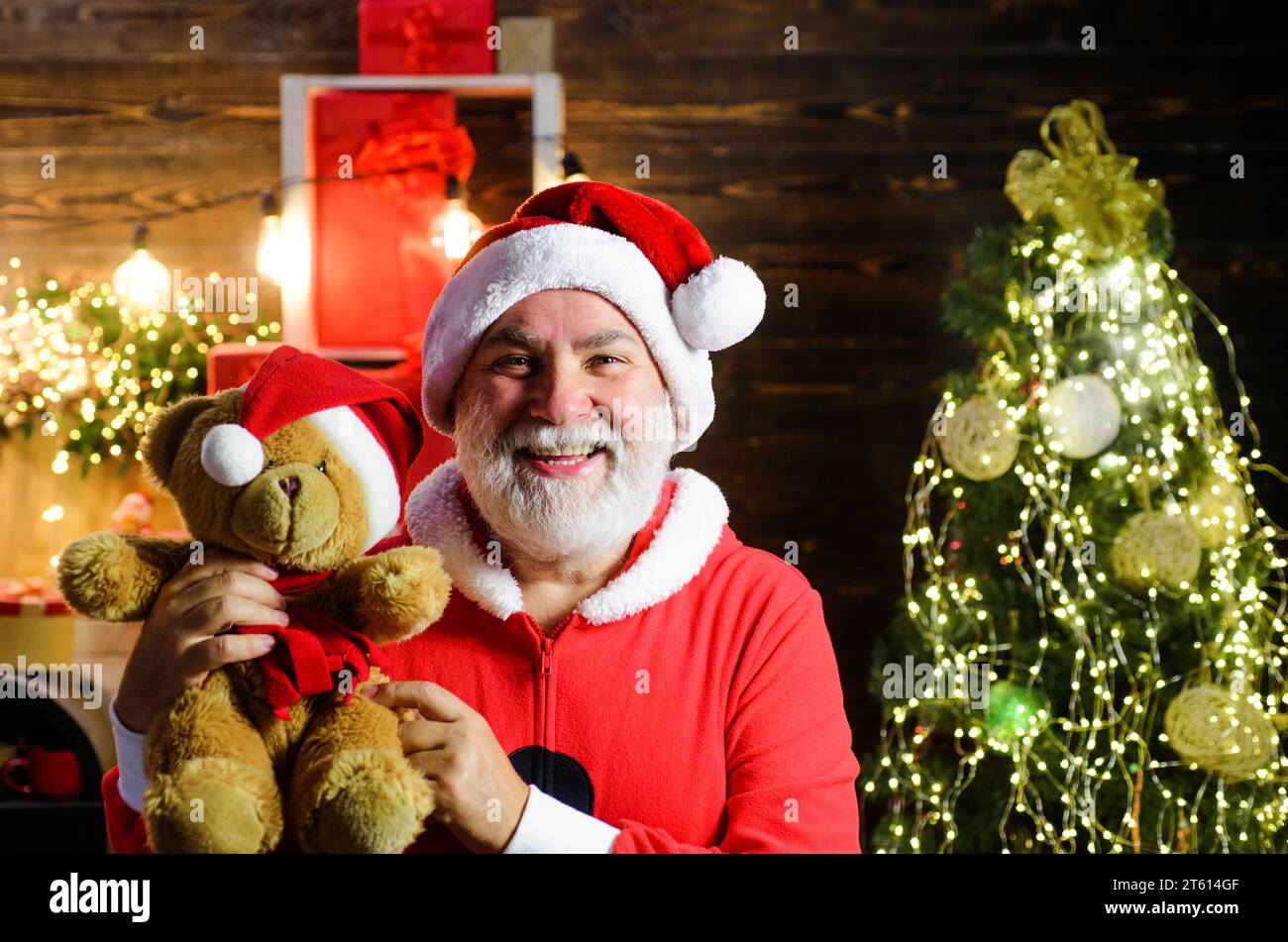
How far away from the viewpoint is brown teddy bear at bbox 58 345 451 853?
2.64 feet

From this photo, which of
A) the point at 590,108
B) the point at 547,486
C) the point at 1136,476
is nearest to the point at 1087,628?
the point at 1136,476

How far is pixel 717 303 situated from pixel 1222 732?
140 centimetres

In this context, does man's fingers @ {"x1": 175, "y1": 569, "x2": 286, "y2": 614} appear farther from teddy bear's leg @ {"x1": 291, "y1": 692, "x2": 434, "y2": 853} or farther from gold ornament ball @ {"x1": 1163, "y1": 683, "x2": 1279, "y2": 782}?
gold ornament ball @ {"x1": 1163, "y1": 683, "x2": 1279, "y2": 782}

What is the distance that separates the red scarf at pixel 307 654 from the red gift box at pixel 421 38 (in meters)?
1.85

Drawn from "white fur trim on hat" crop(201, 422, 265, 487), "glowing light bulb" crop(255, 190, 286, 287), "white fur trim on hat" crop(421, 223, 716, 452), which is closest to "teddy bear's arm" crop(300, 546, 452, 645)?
"white fur trim on hat" crop(201, 422, 265, 487)

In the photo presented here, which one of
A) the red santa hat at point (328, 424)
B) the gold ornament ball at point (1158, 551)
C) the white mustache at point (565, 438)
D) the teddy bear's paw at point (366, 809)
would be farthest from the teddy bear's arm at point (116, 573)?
the gold ornament ball at point (1158, 551)

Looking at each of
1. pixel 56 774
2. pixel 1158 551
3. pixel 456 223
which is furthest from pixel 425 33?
pixel 1158 551

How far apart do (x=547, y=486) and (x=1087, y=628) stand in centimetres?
139

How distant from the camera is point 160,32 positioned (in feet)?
8.98

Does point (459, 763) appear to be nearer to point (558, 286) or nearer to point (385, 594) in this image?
point (385, 594)

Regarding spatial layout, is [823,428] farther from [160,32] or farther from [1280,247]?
[160,32]

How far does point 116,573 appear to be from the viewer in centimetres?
86

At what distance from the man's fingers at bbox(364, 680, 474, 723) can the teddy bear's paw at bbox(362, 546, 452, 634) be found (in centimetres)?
6

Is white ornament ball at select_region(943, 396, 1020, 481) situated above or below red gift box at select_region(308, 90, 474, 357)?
below
